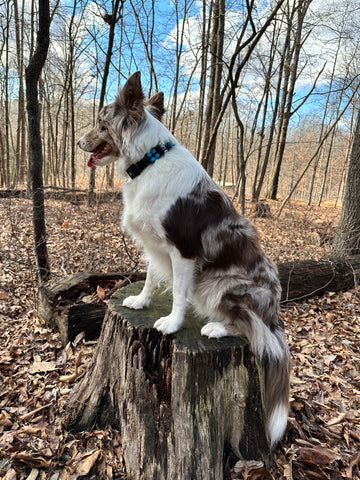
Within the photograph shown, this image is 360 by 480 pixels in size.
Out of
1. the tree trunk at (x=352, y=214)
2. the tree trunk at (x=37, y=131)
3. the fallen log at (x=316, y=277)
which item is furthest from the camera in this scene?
the tree trunk at (x=352, y=214)

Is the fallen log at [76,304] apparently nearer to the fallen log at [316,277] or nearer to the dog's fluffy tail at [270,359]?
the dog's fluffy tail at [270,359]

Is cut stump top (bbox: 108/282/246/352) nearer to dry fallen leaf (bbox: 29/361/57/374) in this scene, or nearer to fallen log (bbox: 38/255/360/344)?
fallen log (bbox: 38/255/360/344)

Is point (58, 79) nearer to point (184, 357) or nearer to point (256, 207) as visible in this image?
point (256, 207)

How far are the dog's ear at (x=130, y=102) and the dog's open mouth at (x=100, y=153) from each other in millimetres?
285

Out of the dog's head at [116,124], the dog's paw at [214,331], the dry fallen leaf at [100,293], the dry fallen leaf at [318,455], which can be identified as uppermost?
the dog's head at [116,124]

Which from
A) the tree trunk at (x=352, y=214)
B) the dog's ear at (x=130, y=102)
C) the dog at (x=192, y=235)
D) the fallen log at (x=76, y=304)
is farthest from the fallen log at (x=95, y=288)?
the dog's ear at (x=130, y=102)

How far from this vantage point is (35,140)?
4.27 m

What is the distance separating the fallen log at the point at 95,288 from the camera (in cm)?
362

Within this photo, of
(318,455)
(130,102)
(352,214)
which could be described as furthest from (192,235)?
(352,214)

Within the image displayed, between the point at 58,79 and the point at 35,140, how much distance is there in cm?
1729

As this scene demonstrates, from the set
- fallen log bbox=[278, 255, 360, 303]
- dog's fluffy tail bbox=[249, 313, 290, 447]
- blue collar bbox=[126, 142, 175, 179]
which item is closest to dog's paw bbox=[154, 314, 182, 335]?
dog's fluffy tail bbox=[249, 313, 290, 447]

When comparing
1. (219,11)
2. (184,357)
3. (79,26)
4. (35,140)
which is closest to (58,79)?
(79,26)

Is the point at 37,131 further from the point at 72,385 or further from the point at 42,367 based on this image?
the point at 72,385

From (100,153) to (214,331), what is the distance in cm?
174
